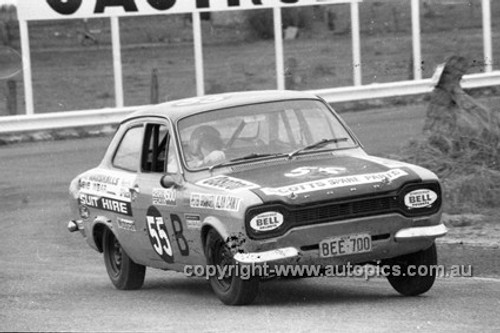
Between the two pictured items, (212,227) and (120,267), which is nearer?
(212,227)

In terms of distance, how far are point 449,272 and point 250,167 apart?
2222 mm

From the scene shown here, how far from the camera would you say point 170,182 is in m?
10.0

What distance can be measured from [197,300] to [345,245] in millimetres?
1503

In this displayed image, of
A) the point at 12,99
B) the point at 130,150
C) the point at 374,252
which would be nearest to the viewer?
the point at 374,252

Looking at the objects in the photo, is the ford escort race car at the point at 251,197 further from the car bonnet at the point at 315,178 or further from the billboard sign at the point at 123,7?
the billboard sign at the point at 123,7

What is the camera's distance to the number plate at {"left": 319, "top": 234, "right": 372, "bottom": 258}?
9.12m

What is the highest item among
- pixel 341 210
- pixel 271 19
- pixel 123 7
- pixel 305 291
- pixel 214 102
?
pixel 123 7

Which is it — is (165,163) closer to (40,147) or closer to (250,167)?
(250,167)

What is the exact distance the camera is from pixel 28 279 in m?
11.8

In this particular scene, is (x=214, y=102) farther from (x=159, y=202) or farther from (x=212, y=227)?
(x=212, y=227)

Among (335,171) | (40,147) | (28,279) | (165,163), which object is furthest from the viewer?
(40,147)

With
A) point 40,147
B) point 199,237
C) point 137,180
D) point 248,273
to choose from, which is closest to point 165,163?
point 137,180

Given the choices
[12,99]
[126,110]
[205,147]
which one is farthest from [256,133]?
[12,99]

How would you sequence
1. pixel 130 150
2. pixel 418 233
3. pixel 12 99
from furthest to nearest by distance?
pixel 12 99
pixel 130 150
pixel 418 233
